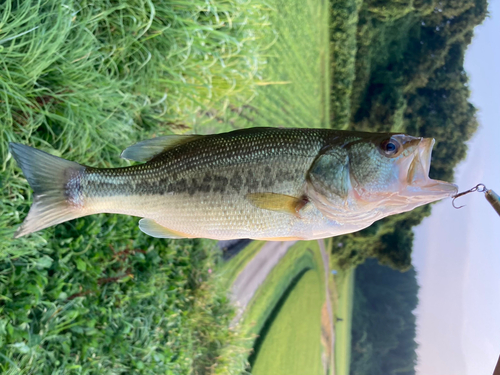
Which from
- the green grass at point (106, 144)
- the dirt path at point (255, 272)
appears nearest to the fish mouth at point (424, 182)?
the green grass at point (106, 144)

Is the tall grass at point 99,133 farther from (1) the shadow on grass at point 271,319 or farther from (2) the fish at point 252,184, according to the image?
(1) the shadow on grass at point 271,319

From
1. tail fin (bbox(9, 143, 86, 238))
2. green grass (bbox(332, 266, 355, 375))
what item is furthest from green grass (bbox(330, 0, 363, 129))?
tail fin (bbox(9, 143, 86, 238))

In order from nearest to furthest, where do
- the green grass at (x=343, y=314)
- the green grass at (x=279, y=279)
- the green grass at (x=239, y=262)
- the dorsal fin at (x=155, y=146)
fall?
the dorsal fin at (x=155, y=146) → the green grass at (x=239, y=262) → the green grass at (x=279, y=279) → the green grass at (x=343, y=314)

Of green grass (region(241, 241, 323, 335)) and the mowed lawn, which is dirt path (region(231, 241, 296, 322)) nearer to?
green grass (region(241, 241, 323, 335))

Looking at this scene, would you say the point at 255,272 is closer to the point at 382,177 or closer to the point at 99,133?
the point at 99,133

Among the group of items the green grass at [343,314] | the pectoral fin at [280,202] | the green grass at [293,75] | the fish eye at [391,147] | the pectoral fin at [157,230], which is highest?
the green grass at [293,75]

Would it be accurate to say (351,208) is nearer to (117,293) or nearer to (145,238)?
(117,293)

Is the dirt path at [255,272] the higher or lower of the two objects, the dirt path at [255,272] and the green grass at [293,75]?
the lower
